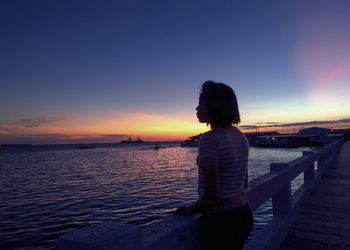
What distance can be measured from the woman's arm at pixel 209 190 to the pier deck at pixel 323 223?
271 centimetres

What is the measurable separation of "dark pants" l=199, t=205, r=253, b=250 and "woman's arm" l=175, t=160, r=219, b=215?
14cm

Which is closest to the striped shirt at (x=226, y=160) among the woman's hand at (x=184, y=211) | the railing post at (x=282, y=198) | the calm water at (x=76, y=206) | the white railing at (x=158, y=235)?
the woman's hand at (x=184, y=211)

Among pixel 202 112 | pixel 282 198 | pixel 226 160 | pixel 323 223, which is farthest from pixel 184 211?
pixel 323 223

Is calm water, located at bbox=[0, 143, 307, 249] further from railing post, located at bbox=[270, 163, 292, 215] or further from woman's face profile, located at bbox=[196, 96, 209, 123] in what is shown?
woman's face profile, located at bbox=[196, 96, 209, 123]

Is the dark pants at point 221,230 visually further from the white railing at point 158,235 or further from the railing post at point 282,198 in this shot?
the railing post at point 282,198

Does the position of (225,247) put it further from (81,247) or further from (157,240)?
(81,247)

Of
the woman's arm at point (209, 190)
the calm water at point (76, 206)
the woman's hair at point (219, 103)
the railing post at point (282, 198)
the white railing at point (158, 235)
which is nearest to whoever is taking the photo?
the white railing at point (158, 235)

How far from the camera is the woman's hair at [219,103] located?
186cm

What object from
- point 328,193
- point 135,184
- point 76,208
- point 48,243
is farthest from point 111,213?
point 328,193

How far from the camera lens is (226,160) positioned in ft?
5.72

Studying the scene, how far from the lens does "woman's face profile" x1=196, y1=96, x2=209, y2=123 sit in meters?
1.91

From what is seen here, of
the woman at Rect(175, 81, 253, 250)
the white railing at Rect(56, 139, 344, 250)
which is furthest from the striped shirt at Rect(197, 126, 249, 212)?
the white railing at Rect(56, 139, 344, 250)

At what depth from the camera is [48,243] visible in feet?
31.0

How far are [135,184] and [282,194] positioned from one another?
18.3 metres
